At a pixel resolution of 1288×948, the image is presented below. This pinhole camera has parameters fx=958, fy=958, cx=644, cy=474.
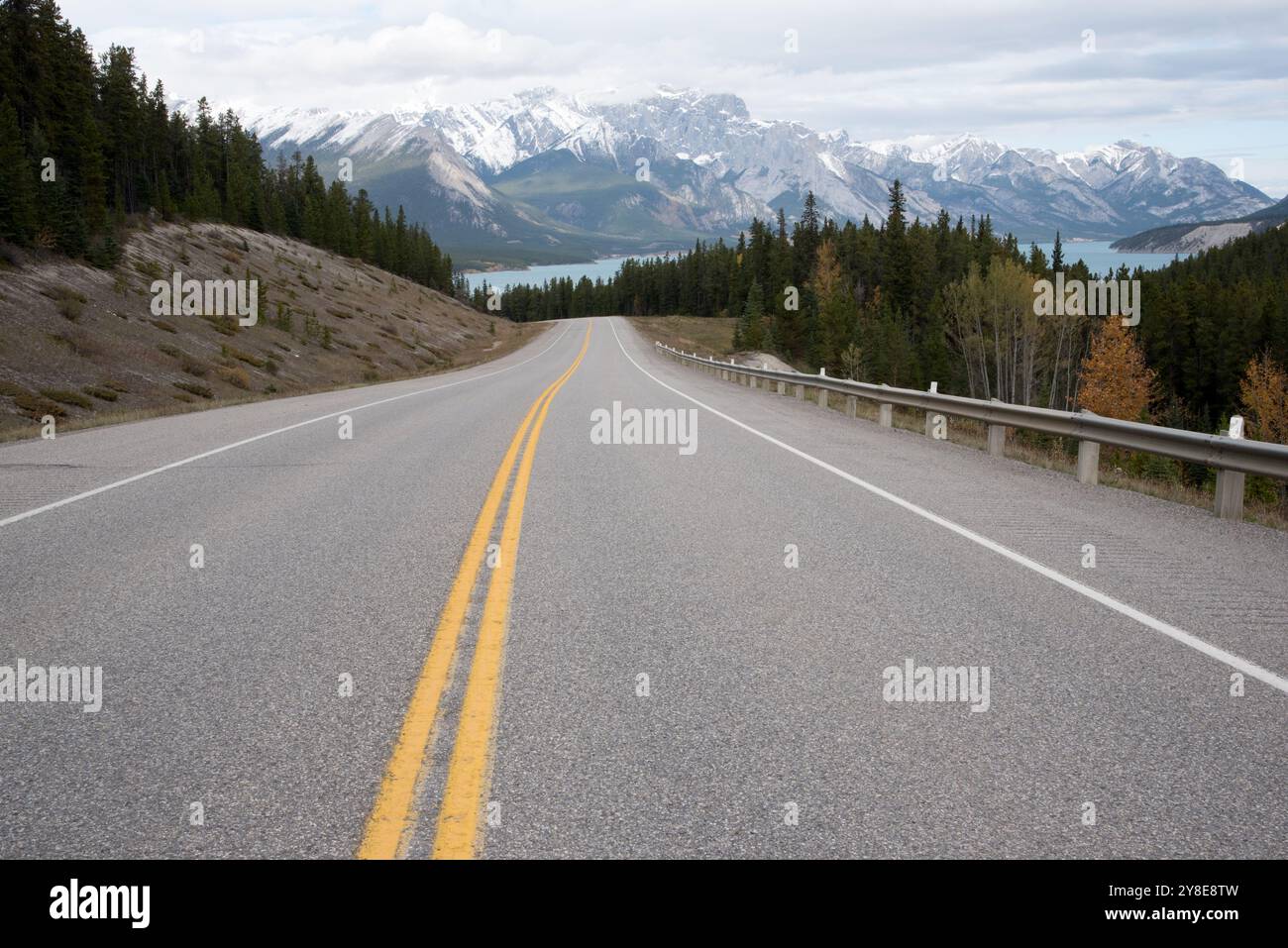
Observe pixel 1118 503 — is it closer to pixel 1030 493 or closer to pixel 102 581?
pixel 1030 493

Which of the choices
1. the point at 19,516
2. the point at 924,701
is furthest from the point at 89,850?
→ the point at 19,516

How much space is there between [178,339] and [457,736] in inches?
1789

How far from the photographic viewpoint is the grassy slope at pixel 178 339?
3097 centimetres

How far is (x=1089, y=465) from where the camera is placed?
40.3ft

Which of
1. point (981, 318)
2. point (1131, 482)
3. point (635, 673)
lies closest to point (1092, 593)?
point (635, 673)

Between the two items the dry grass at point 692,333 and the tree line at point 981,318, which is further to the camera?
the dry grass at point 692,333

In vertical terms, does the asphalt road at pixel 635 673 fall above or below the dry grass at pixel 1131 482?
below

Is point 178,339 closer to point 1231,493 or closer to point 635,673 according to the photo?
point 1231,493

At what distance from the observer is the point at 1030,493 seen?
36.5 feet

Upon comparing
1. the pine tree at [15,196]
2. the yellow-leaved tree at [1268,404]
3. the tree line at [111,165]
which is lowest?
the yellow-leaved tree at [1268,404]

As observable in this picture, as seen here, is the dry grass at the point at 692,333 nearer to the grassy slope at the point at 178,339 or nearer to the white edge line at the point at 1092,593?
the grassy slope at the point at 178,339

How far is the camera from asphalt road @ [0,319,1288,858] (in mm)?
3393

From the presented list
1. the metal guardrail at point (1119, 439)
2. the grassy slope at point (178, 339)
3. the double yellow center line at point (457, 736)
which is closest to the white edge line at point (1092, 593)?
the metal guardrail at point (1119, 439)

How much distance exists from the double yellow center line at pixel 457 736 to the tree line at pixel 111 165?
4686 centimetres
